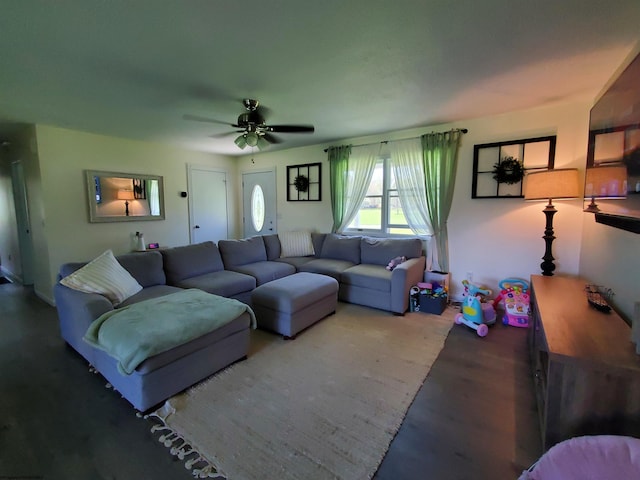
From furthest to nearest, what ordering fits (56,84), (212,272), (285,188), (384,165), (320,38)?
(285,188) < (384,165) < (212,272) < (56,84) < (320,38)

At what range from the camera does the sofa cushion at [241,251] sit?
3.88 meters

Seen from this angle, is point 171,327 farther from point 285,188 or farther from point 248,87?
point 285,188

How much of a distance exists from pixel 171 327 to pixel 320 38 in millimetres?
2157

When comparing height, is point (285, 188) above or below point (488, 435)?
A: above

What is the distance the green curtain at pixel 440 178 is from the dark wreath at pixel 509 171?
483 mm

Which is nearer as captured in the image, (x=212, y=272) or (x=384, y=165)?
(x=212, y=272)

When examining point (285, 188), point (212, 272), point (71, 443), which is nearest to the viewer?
point (71, 443)

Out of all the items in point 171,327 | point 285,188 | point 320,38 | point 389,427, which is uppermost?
point 320,38

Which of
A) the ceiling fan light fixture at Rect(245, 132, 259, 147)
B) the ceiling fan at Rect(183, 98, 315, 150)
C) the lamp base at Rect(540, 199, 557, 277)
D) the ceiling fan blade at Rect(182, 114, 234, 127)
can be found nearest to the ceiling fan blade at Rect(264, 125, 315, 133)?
the ceiling fan at Rect(183, 98, 315, 150)

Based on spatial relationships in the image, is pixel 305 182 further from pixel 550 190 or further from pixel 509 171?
pixel 550 190

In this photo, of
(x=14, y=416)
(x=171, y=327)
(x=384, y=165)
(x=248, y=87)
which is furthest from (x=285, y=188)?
(x=14, y=416)

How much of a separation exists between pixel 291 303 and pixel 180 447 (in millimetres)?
1391

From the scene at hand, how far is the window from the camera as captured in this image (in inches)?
169

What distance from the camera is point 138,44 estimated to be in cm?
187
